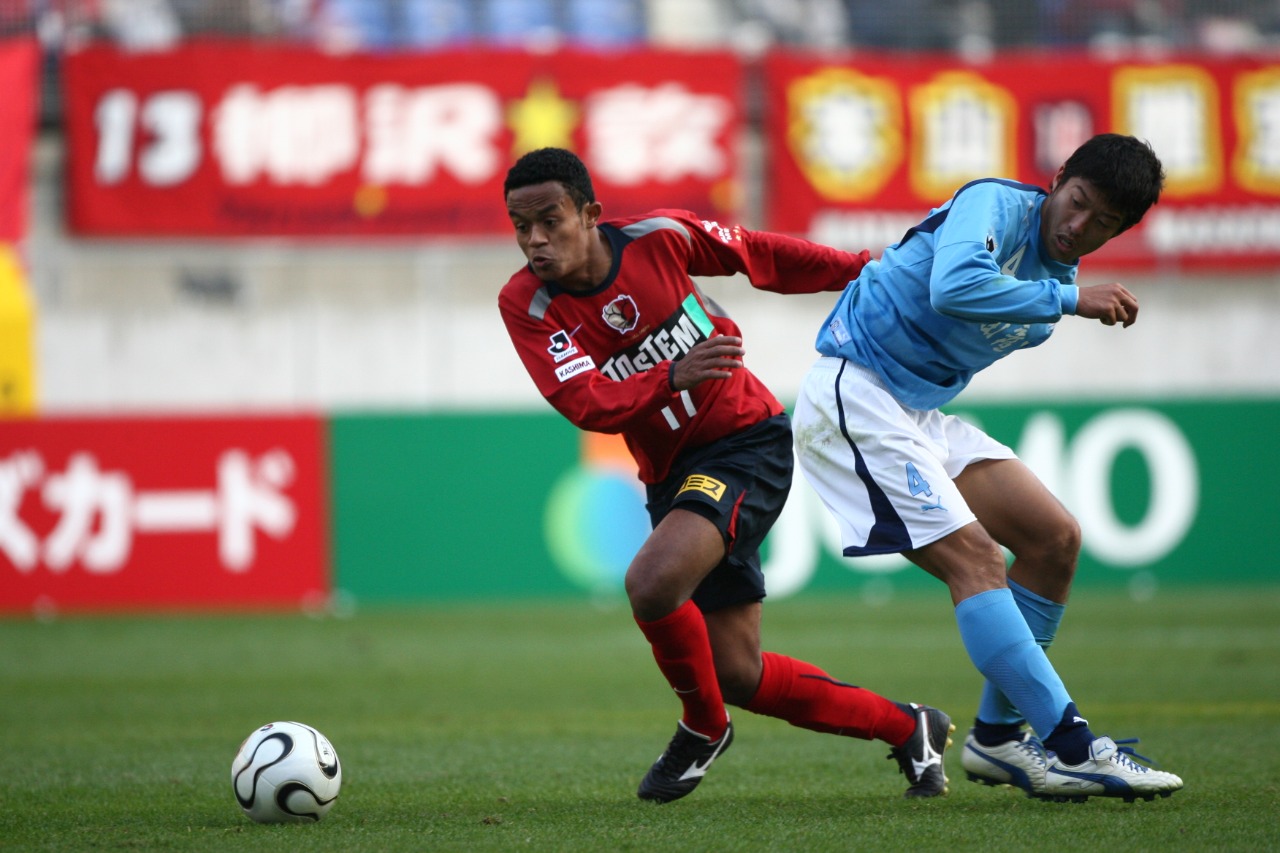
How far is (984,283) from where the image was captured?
459cm

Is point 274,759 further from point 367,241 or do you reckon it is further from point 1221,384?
point 1221,384

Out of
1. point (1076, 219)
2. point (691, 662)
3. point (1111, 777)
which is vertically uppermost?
point (1076, 219)

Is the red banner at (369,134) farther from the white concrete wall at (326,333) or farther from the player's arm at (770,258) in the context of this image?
the player's arm at (770,258)

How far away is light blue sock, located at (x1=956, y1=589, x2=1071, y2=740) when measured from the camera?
4652mm

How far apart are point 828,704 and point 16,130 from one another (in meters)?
14.4

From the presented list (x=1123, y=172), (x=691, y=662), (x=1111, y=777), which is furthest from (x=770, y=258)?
(x=1111, y=777)

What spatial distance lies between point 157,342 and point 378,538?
4.70 metres

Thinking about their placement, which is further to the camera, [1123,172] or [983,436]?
[983,436]

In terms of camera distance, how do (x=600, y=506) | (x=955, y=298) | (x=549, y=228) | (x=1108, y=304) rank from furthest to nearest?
1. (x=600, y=506)
2. (x=549, y=228)
3. (x=955, y=298)
4. (x=1108, y=304)

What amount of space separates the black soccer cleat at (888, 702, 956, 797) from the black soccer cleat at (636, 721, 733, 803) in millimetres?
627

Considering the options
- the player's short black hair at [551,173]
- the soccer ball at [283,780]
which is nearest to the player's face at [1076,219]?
the player's short black hair at [551,173]

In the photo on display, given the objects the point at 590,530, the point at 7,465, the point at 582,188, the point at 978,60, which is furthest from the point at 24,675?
the point at 978,60

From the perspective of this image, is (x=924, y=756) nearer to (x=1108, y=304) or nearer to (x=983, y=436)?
(x=983, y=436)

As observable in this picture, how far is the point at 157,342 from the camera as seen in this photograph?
16984 millimetres
